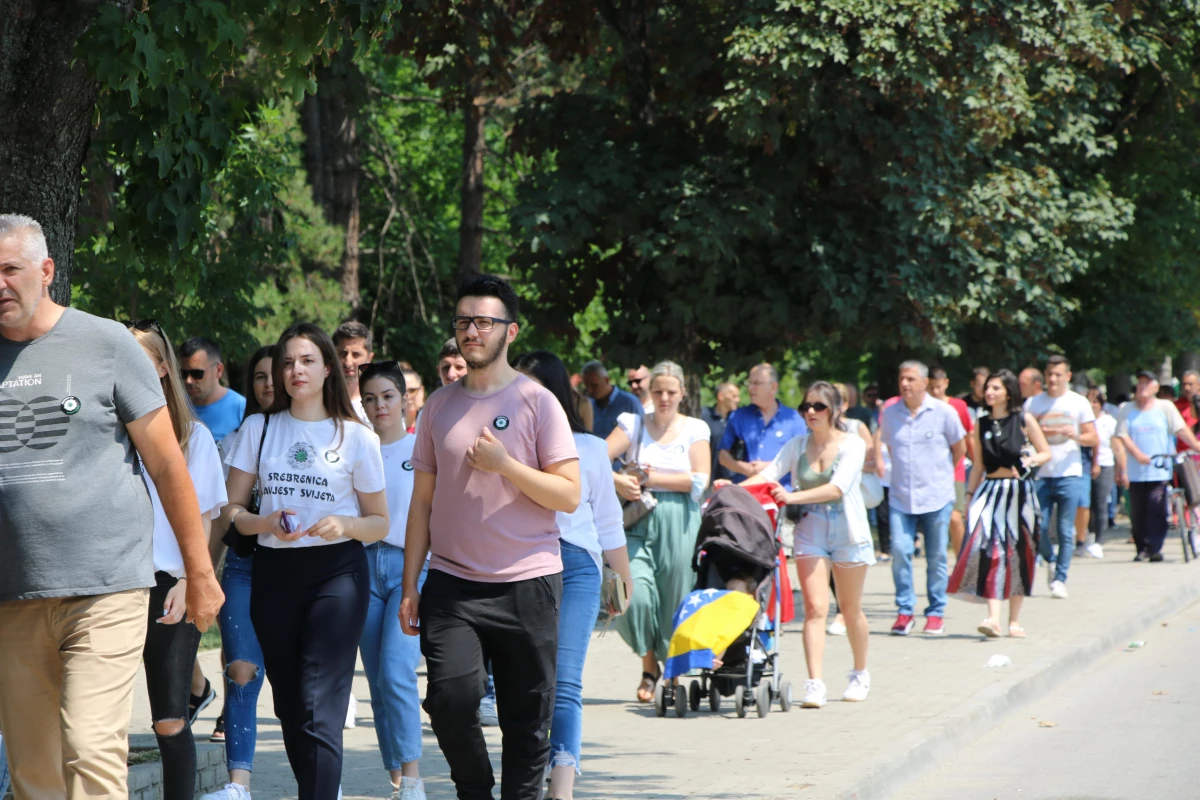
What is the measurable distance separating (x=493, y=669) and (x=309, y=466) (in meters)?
1.02

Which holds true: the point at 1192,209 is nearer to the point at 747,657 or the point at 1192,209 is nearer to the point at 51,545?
the point at 747,657

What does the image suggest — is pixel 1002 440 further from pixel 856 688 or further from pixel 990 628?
pixel 856 688

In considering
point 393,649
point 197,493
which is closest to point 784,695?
point 393,649

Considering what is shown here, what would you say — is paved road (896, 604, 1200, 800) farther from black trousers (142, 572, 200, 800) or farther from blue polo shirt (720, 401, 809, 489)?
black trousers (142, 572, 200, 800)

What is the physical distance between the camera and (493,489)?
5344 millimetres

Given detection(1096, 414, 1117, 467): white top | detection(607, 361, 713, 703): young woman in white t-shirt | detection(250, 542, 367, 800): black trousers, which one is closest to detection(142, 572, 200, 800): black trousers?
detection(250, 542, 367, 800): black trousers

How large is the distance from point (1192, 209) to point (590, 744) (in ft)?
60.4

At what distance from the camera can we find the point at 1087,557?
729 inches

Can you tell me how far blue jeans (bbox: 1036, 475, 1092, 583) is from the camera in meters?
14.6

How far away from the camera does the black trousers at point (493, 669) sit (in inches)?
207

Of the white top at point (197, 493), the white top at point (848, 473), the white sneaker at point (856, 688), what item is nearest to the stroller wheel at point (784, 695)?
the white sneaker at point (856, 688)

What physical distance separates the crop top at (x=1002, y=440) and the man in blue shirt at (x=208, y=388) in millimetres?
5907

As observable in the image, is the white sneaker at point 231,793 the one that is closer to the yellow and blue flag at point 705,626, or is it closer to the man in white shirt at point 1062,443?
the yellow and blue flag at point 705,626

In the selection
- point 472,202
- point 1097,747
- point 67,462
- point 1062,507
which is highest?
point 472,202
